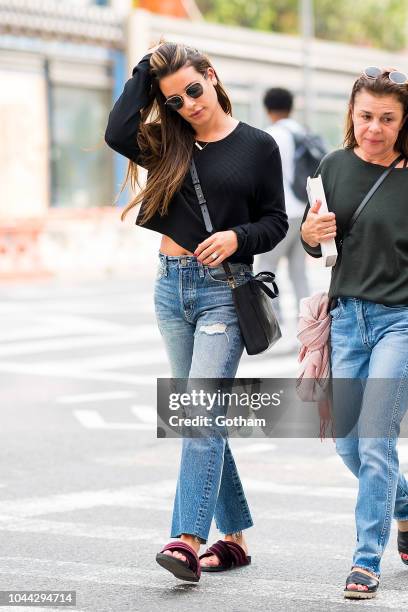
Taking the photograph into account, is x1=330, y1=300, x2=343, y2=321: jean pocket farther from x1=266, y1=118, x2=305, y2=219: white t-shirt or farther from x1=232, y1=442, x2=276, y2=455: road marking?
x1=266, y1=118, x2=305, y2=219: white t-shirt

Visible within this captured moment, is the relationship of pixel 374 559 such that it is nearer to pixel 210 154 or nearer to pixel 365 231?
pixel 365 231

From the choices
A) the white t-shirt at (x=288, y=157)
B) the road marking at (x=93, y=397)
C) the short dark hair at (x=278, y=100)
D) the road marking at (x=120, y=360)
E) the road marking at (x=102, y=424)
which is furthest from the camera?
the road marking at (x=120, y=360)

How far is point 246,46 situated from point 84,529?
100.0ft

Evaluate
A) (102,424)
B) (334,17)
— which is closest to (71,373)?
(102,424)

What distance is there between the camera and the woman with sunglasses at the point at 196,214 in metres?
4.86

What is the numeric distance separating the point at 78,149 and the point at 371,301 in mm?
26964

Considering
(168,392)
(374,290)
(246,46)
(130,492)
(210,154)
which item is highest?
(246,46)

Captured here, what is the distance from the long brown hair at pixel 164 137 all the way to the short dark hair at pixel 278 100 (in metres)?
6.14

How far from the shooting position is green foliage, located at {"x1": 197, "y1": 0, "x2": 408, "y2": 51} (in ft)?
181

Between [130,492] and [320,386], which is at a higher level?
[320,386]

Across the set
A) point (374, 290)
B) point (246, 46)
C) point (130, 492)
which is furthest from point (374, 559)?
point (246, 46)

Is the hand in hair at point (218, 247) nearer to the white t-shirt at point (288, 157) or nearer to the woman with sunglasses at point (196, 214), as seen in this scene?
the woman with sunglasses at point (196, 214)

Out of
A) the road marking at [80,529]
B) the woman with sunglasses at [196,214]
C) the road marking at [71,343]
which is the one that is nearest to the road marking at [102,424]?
the road marking at [80,529]

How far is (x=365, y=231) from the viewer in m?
4.75
